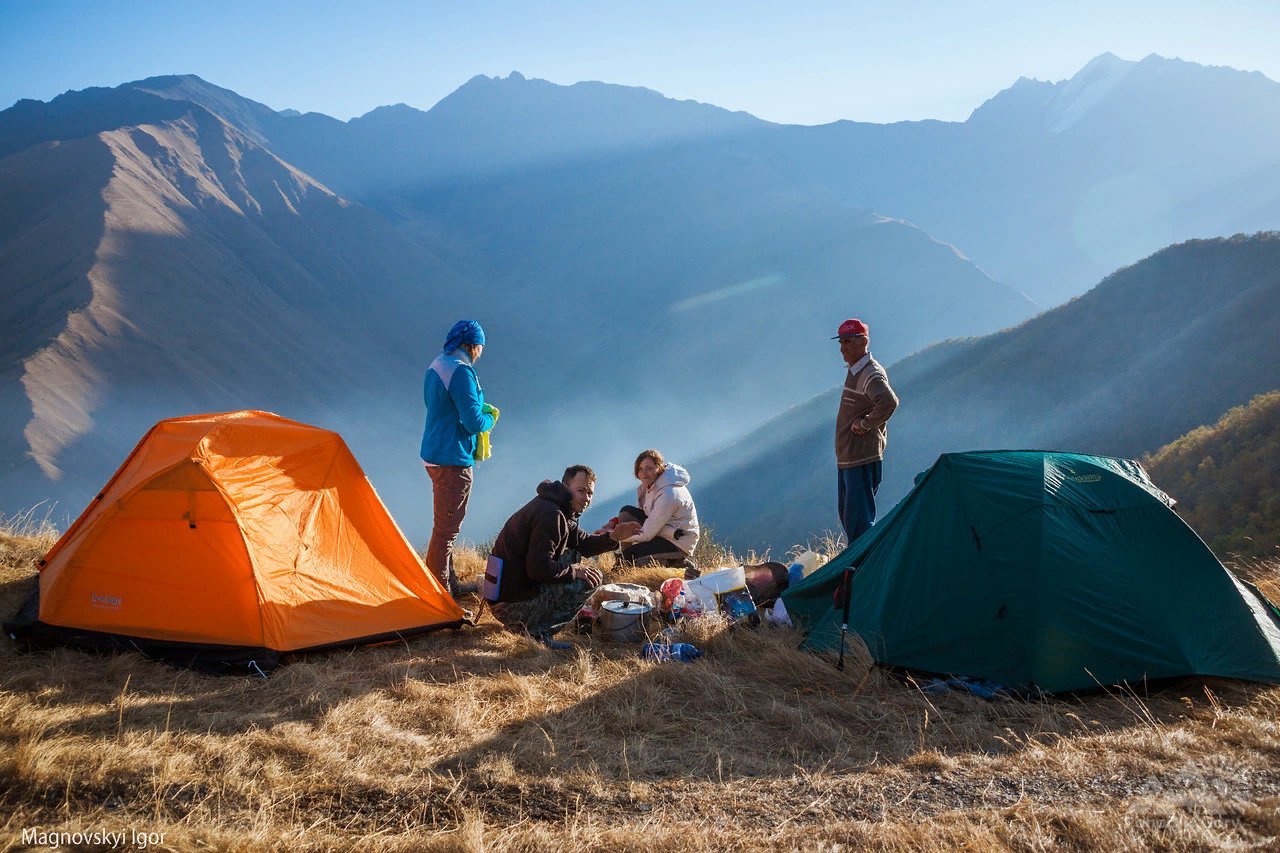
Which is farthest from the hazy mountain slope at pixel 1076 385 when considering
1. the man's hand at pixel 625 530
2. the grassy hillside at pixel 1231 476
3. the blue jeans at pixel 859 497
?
the man's hand at pixel 625 530

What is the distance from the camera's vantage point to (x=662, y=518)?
7348 mm

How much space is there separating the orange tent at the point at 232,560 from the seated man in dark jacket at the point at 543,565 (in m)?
0.42

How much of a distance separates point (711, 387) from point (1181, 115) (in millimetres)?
140195

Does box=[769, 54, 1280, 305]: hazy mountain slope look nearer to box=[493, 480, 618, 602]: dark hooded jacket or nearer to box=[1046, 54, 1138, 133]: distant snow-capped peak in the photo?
box=[1046, 54, 1138, 133]: distant snow-capped peak

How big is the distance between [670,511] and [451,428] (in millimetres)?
2098

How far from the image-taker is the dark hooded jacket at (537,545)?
19.2 feet

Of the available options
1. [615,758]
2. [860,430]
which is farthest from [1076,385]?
[615,758]

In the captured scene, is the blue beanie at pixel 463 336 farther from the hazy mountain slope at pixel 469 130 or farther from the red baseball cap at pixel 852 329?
the hazy mountain slope at pixel 469 130

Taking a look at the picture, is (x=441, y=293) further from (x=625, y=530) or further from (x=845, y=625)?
(x=845, y=625)

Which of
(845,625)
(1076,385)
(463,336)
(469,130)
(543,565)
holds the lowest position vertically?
(845,625)

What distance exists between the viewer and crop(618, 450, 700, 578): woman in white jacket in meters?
7.28

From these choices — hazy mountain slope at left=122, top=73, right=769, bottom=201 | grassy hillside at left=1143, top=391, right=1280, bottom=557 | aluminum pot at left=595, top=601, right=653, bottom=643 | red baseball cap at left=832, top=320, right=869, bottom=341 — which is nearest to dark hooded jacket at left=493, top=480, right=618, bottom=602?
aluminum pot at left=595, top=601, right=653, bottom=643

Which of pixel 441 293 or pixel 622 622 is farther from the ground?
pixel 441 293

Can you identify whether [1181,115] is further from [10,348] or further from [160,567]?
[160,567]
